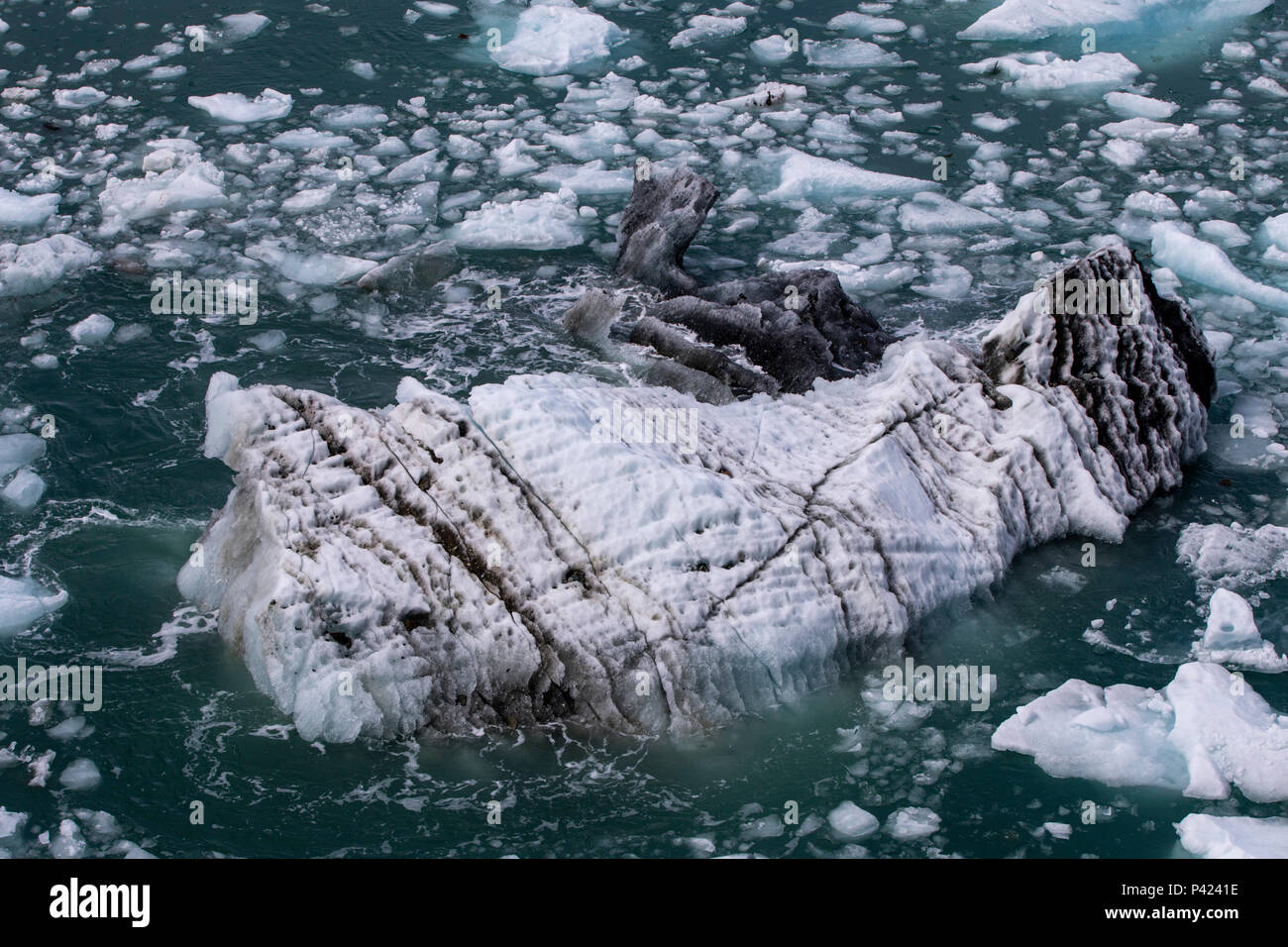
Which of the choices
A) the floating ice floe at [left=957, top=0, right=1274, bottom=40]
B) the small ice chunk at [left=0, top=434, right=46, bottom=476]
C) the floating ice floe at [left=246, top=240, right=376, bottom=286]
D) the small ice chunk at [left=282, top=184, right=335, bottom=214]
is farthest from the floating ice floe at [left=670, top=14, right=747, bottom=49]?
the small ice chunk at [left=0, top=434, right=46, bottom=476]

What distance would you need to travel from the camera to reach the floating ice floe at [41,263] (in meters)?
7.92

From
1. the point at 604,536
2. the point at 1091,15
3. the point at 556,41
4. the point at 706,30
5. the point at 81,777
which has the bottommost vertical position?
the point at 81,777

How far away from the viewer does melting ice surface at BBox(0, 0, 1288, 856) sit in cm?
496

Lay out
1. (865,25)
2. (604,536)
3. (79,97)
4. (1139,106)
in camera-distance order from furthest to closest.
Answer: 1. (865,25)
2. (1139,106)
3. (79,97)
4. (604,536)

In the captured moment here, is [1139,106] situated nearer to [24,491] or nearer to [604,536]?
[604,536]

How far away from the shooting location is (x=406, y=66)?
35.6 feet

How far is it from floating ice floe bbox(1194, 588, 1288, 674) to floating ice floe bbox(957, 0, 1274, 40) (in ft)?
23.8

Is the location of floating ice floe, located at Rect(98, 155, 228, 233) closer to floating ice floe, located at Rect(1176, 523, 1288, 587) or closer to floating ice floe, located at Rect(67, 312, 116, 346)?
floating ice floe, located at Rect(67, 312, 116, 346)

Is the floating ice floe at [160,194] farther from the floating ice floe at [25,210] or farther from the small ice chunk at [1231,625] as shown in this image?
the small ice chunk at [1231,625]

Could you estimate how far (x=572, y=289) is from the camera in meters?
8.23

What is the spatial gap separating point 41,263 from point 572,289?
3.15 meters

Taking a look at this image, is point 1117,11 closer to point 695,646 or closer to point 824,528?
point 824,528

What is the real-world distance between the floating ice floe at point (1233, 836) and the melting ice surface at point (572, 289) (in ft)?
0.06

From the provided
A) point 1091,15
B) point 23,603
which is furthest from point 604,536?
point 1091,15
